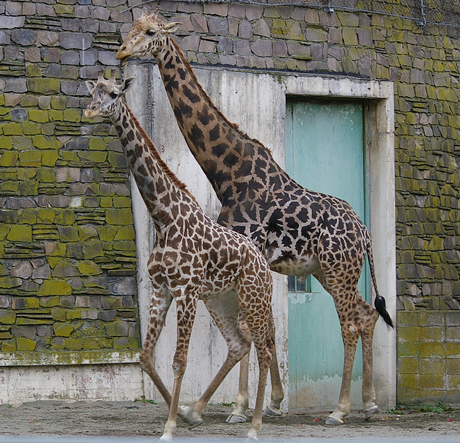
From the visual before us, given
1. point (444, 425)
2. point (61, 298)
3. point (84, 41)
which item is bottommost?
point (444, 425)

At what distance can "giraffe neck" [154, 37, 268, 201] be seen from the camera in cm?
746

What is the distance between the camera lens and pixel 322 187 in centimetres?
977

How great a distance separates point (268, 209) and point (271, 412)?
6.60 feet

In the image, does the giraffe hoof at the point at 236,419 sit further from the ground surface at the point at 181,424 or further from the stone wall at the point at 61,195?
the stone wall at the point at 61,195

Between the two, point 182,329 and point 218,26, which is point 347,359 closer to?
point 182,329

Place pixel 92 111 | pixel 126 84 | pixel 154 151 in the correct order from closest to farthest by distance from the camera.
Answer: pixel 92 111
pixel 126 84
pixel 154 151

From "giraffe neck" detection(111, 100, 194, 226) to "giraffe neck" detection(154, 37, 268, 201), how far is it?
1131mm

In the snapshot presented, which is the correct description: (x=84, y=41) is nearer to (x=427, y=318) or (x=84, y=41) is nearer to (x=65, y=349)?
(x=65, y=349)

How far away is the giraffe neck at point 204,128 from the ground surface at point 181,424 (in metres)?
2.13

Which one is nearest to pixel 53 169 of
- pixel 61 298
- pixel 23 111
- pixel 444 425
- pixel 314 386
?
pixel 23 111

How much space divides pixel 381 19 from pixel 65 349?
5.26 meters

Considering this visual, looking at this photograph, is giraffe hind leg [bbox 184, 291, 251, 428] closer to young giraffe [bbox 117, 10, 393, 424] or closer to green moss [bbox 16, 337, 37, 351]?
young giraffe [bbox 117, 10, 393, 424]

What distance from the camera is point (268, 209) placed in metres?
7.66

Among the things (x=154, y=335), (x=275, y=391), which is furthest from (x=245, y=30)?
(x=154, y=335)
